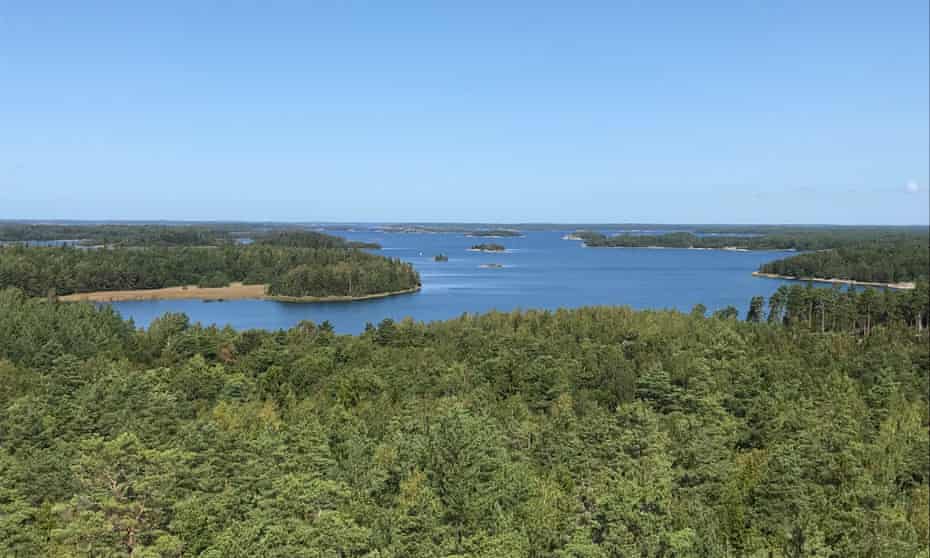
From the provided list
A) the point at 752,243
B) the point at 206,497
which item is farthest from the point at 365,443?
the point at 752,243

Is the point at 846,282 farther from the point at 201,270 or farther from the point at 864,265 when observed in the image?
the point at 201,270

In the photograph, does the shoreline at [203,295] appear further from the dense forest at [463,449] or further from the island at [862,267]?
the island at [862,267]

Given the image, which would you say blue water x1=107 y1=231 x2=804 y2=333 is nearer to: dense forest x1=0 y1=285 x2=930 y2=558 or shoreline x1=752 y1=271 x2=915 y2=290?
shoreline x1=752 y1=271 x2=915 y2=290

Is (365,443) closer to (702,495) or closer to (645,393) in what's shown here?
(702,495)

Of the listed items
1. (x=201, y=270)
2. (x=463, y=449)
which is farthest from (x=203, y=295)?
(x=463, y=449)

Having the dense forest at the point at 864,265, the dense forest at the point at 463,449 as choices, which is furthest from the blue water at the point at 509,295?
the dense forest at the point at 463,449

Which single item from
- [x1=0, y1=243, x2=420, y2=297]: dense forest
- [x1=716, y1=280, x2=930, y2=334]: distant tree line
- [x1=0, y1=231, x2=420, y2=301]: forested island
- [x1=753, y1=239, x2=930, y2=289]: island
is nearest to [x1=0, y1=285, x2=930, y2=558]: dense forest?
[x1=716, y1=280, x2=930, y2=334]: distant tree line
